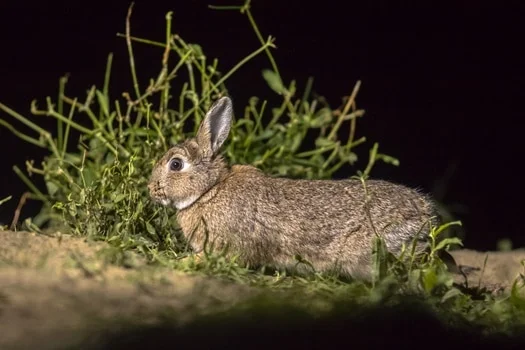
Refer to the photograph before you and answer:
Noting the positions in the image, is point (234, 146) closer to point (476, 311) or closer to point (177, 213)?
point (177, 213)

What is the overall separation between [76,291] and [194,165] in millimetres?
2024

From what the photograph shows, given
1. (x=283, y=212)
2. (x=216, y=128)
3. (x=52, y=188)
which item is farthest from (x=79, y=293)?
(x=52, y=188)

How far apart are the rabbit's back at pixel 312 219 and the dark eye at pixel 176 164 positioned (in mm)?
266

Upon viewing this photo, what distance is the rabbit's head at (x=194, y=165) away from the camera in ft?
18.9

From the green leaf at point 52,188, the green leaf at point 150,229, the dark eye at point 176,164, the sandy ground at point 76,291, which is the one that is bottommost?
the green leaf at point 52,188

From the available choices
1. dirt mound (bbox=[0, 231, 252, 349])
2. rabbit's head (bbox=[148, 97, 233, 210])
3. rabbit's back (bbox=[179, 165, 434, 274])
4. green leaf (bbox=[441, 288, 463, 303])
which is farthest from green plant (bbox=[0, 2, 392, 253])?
green leaf (bbox=[441, 288, 463, 303])

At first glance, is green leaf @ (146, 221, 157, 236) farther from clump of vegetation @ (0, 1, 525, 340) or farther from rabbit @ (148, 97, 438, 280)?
rabbit @ (148, 97, 438, 280)

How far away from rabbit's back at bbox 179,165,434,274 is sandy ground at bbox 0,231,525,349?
2.65 ft

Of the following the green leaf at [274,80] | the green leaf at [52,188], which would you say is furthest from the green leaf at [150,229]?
the green leaf at [274,80]

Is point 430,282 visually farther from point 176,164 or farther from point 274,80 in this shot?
point 274,80

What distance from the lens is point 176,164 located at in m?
5.82

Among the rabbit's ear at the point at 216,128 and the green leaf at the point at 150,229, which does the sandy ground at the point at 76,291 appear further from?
the rabbit's ear at the point at 216,128

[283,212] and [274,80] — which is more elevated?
[274,80]

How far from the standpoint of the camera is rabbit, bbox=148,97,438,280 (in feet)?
17.7
